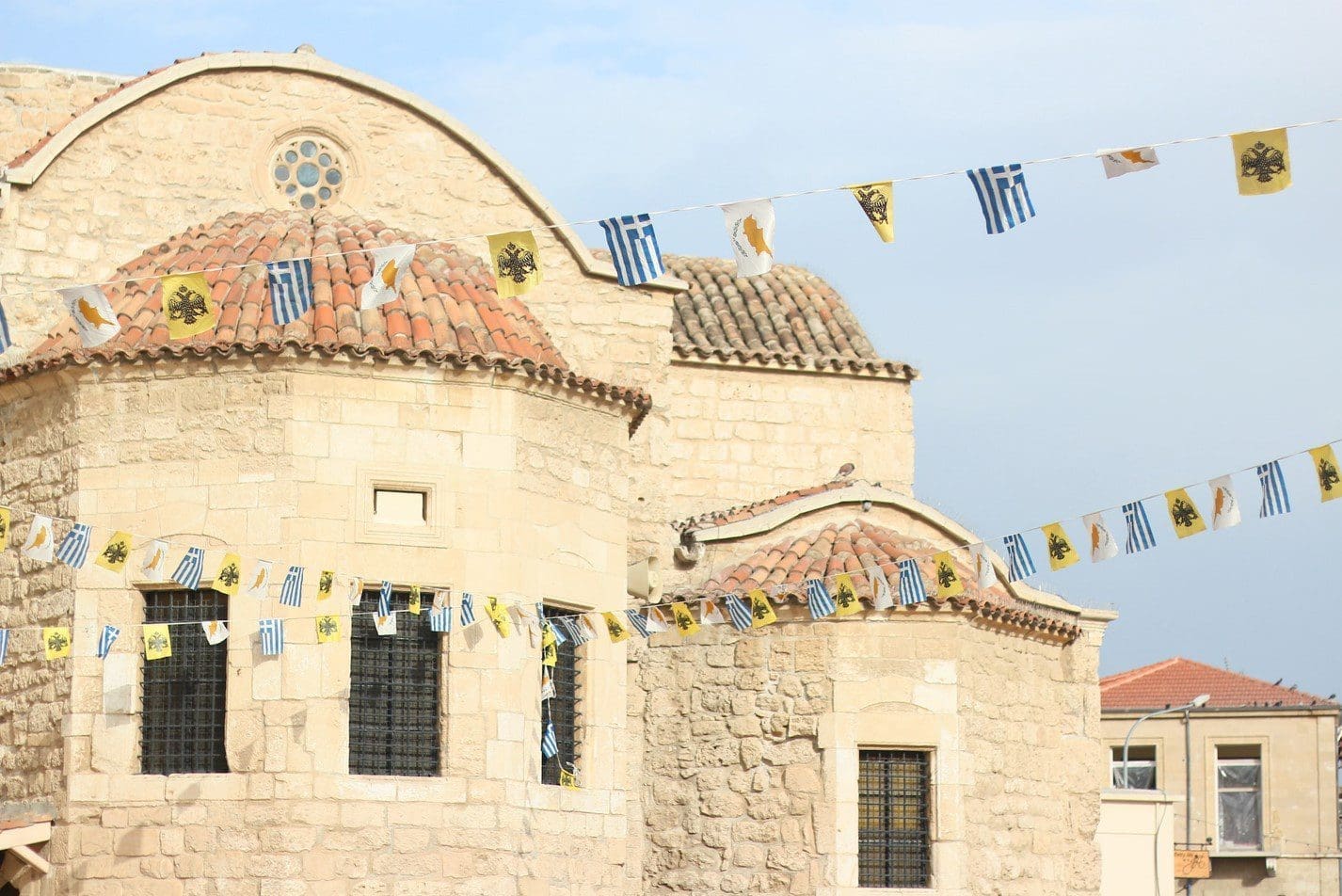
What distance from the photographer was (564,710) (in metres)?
17.4

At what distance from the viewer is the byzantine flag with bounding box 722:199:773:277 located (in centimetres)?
1381

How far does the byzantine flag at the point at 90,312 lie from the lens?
1391cm

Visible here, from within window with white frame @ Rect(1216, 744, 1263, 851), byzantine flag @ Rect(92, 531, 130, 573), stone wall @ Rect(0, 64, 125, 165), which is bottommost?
window with white frame @ Rect(1216, 744, 1263, 851)

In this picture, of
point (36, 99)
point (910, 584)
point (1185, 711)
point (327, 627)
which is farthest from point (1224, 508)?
point (1185, 711)

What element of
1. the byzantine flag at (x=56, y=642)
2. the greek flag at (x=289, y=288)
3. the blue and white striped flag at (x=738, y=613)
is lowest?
the byzantine flag at (x=56, y=642)

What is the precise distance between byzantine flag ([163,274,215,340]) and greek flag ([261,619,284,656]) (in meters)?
2.34

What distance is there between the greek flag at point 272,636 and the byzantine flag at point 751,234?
14.3 feet

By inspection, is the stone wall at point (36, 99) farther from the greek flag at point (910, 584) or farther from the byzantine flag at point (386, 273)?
the greek flag at point (910, 584)

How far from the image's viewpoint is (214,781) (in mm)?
15883

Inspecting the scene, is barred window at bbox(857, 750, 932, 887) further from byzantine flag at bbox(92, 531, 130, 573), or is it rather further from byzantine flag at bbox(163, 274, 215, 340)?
byzantine flag at bbox(163, 274, 215, 340)

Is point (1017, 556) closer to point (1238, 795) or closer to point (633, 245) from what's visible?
point (633, 245)

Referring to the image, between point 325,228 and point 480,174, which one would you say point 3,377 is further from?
point 480,174

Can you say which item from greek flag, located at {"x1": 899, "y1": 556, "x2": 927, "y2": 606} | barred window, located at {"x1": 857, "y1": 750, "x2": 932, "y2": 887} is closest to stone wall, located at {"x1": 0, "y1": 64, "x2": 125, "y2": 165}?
greek flag, located at {"x1": 899, "y1": 556, "x2": 927, "y2": 606}

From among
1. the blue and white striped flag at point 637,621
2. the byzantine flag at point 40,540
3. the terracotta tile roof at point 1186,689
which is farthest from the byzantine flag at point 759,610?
the terracotta tile roof at point 1186,689
